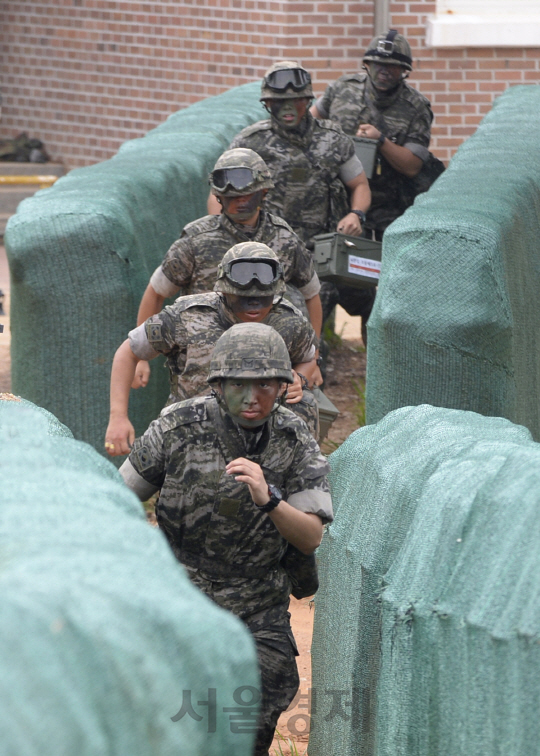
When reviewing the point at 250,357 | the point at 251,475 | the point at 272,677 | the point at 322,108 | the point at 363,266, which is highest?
the point at 250,357

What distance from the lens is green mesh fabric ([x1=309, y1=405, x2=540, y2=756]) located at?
2.26m

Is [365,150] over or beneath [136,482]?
beneath

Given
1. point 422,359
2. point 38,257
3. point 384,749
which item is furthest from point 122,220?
point 384,749

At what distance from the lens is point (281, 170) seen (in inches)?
268

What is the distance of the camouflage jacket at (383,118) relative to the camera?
8031mm

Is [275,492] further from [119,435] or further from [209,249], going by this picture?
[209,249]

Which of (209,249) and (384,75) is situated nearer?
(209,249)

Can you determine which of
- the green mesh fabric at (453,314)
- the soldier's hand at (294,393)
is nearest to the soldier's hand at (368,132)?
the green mesh fabric at (453,314)

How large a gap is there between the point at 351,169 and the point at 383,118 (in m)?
1.14

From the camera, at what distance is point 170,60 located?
12.1 m

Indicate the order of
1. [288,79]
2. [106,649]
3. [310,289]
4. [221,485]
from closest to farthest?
[106,649] < [221,485] < [310,289] < [288,79]

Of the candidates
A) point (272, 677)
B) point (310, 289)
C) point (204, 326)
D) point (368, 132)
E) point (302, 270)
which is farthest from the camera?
point (368, 132)

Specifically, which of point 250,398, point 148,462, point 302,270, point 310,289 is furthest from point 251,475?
point 310,289

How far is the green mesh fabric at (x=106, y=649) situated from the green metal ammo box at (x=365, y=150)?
6049 mm
